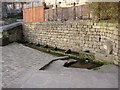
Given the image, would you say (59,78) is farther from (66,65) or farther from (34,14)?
(34,14)

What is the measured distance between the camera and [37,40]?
13.0 m

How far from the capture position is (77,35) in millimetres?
9539

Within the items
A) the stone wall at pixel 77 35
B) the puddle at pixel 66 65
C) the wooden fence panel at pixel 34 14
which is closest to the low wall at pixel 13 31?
the wooden fence panel at pixel 34 14

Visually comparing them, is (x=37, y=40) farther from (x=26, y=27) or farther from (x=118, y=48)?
(x=118, y=48)

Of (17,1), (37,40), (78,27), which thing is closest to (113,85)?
(78,27)

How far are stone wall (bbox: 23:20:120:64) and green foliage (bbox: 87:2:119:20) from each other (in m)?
0.37

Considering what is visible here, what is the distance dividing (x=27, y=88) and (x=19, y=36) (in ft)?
35.4

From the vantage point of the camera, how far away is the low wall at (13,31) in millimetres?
13130

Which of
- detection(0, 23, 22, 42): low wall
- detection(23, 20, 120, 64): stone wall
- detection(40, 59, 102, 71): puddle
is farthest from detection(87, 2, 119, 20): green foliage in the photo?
detection(0, 23, 22, 42): low wall

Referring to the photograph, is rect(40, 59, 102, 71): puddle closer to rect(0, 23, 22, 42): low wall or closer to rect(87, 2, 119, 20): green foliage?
rect(87, 2, 119, 20): green foliage

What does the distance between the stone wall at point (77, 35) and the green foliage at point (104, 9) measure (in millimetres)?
368

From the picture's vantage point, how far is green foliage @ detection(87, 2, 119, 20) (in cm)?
671

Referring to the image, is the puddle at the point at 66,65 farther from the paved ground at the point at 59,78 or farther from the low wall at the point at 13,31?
the low wall at the point at 13,31

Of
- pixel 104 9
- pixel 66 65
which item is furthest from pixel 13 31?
pixel 104 9
